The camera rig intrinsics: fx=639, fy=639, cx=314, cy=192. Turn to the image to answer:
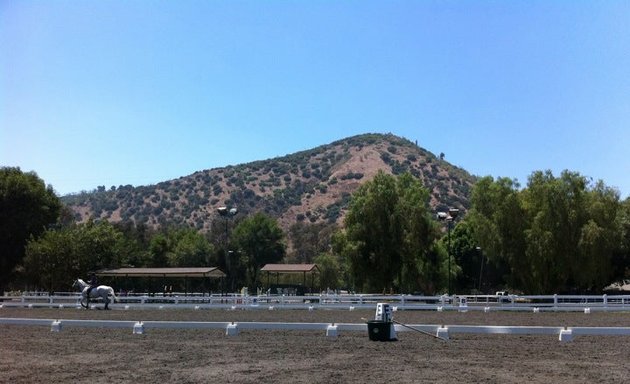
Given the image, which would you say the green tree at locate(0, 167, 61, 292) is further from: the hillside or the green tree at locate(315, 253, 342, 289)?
the hillside

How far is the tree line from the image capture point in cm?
4591

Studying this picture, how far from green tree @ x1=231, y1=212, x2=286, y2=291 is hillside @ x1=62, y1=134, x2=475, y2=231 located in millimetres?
33628

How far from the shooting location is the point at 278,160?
16925 cm

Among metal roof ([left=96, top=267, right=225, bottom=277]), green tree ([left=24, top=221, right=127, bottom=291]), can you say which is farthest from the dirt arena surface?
green tree ([left=24, top=221, right=127, bottom=291])

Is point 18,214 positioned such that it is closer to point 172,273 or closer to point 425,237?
point 172,273

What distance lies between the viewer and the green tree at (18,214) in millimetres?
58750

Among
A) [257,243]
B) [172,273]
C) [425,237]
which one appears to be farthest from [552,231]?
[257,243]

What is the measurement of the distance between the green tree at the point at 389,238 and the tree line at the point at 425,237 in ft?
0.27

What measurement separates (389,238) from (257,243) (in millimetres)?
42131

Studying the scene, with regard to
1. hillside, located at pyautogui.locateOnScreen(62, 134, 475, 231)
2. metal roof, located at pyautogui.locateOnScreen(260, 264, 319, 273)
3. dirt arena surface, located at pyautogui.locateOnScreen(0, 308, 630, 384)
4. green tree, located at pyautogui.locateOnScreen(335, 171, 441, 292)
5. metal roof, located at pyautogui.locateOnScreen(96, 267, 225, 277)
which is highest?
hillside, located at pyautogui.locateOnScreen(62, 134, 475, 231)

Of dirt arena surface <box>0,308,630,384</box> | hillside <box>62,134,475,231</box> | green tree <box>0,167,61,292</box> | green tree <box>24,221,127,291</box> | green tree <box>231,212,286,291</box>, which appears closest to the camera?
dirt arena surface <box>0,308,630,384</box>

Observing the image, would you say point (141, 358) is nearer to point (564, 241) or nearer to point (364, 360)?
point (364, 360)

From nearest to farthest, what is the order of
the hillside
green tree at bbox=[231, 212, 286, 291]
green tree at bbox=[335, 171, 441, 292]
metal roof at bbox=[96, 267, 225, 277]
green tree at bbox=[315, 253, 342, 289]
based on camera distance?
metal roof at bbox=[96, 267, 225, 277]
green tree at bbox=[335, 171, 441, 292]
green tree at bbox=[315, 253, 342, 289]
green tree at bbox=[231, 212, 286, 291]
the hillside

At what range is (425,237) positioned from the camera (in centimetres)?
5069
